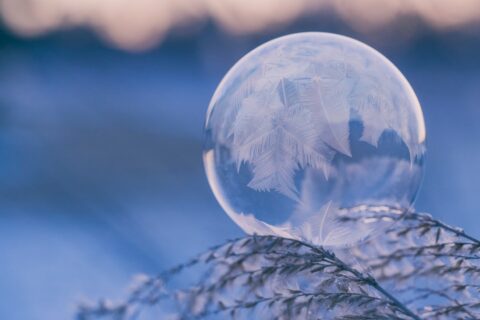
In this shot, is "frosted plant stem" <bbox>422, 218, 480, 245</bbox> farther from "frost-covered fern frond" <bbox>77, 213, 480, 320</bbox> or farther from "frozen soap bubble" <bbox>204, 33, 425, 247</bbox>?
"frozen soap bubble" <bbox>204, 33, 425, 247</bbox>

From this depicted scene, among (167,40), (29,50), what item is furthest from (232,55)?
(29,50)

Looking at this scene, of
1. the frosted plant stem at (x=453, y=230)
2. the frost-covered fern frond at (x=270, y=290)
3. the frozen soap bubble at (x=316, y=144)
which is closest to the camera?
the frost-covered fern frond at (x=270, y=290)

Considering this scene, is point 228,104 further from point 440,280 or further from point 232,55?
point 232,55

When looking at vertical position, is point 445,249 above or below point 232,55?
below

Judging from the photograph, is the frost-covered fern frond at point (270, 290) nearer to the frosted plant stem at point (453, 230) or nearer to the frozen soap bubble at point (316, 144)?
the frosted plant stem at point (453, 230)

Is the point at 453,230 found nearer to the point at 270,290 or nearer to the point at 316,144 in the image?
the point at 316,144

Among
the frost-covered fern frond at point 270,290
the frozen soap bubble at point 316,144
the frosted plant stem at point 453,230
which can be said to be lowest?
the frost-covered fern frond at point 270,290

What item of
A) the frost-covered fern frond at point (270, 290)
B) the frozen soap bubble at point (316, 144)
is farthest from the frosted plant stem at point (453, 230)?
the frozen soap bubble at point (316, 144)

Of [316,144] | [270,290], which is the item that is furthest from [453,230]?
[270,290]
